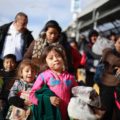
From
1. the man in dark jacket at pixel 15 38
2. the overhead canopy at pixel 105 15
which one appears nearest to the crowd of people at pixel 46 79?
the man in dark jacket at pixel 15 38

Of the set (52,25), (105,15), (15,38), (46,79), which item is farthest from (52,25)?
(105,15)

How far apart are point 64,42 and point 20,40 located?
0.86m

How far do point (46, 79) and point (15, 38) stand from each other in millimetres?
1959

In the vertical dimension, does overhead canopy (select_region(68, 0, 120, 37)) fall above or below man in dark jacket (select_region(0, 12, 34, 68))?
above

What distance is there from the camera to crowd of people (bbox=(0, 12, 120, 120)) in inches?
202

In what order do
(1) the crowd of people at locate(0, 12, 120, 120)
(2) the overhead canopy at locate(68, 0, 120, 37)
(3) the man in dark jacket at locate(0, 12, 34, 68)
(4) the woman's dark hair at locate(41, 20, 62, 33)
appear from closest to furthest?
(1) the crowd of people at locate(0, 12, 120, 120) < (4) the woman's dark hair at locate(41, 20, 62, 33) < (3) the man in dark jacket at locate(0, 12, 34, 68) < (2) the overhead canopy at locate(68, 0, 120, 37)

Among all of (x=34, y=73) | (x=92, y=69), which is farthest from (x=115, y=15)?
(x=34, y=73)

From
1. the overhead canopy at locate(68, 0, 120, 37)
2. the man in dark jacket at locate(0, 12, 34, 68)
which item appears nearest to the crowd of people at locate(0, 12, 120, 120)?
the man in dark jacket at locate(0, 12, 34, 68)

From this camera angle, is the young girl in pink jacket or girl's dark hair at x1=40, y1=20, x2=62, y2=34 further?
girl's dark hair at x1=40, y1=20, x2=62, y2=34

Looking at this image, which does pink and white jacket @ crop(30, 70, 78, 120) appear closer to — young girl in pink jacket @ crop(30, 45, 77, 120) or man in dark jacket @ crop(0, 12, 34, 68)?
young girl in pink jacket @ crop(30, 45, 77, 120)

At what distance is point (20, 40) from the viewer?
7.07 meters

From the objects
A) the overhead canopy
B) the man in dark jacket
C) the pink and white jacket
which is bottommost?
the pink and white jacket

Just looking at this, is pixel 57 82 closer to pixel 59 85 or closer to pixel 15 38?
pixel 59 85

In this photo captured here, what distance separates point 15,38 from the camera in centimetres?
705
